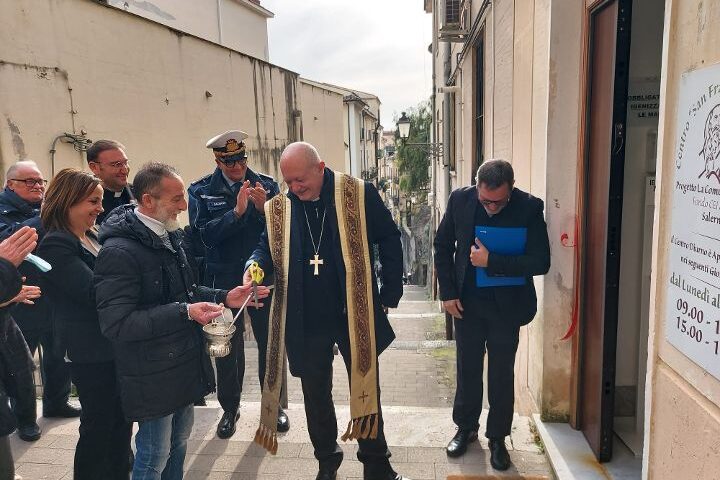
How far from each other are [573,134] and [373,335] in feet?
5.77

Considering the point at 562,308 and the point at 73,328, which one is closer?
the point at 73,328

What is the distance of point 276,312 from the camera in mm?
2955

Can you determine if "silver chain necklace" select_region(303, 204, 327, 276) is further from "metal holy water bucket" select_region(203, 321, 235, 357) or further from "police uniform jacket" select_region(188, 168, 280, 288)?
"police uniform jacket" select_region(188, 168, 280, 288)

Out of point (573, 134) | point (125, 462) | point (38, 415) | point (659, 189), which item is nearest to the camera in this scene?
point (659, 189)

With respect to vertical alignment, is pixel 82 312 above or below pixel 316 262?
below

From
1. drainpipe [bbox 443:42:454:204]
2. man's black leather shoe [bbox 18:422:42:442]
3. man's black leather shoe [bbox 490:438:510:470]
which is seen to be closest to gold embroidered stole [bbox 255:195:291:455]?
man's black leather shoe [bbox 490:438:510:470]

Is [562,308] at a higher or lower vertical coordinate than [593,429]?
higher

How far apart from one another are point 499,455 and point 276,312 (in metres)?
1.58

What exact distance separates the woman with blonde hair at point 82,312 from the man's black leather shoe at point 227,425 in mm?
981

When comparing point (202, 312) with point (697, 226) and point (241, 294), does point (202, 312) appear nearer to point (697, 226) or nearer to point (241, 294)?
point (241, 294)

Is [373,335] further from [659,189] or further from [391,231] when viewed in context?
[659,189]

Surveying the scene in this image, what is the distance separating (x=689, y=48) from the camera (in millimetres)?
1856

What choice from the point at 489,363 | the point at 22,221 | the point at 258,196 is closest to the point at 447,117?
the point at 258,196

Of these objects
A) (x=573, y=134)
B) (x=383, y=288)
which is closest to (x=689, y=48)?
(x=573, y=134)
